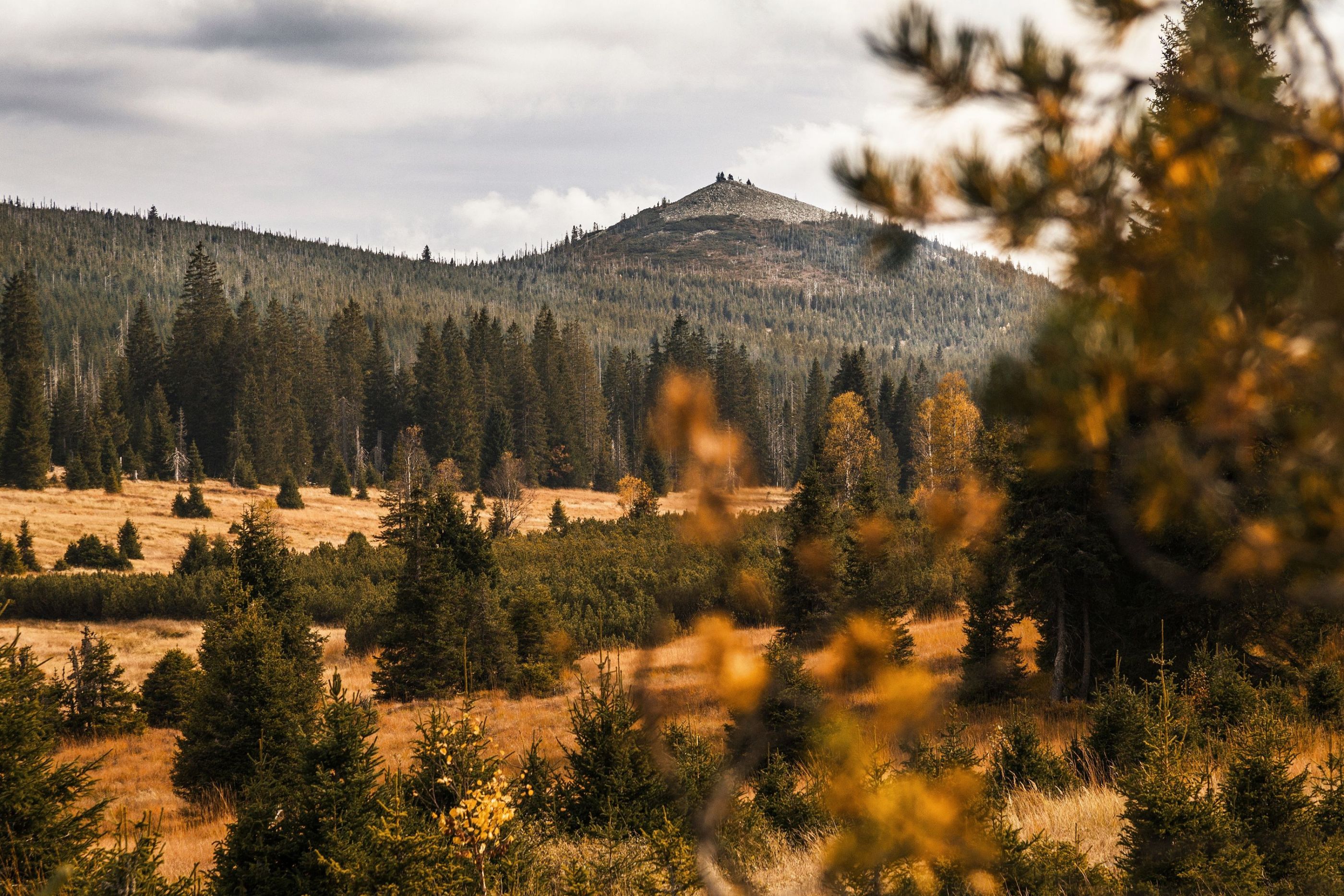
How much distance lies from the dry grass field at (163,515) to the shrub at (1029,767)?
78.6 feet

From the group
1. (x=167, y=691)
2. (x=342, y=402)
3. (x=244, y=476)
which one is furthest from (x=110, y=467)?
(x=167, y=691)

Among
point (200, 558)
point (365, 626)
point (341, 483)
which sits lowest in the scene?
point (365, 626)

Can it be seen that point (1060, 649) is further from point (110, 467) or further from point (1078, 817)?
point (110, 467)

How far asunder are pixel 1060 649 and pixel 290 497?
47.1 m

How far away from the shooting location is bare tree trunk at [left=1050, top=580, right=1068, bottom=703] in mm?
11234

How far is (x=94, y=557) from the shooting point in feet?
114

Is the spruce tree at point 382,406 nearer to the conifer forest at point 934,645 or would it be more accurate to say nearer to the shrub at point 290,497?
the shrub at point 290,497

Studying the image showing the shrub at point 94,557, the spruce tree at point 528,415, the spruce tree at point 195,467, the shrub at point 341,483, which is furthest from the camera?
the spruce tree at point 528,415

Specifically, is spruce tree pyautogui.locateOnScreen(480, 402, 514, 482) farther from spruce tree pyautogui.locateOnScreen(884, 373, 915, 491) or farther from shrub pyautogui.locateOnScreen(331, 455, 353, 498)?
spruce tree pyautogui.locateOnScreen(884, 373, 915, 491)

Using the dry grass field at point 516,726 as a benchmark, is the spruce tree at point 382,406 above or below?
above

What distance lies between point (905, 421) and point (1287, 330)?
65.2m

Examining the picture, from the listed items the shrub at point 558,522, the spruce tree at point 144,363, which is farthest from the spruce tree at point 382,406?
the shrub at point 558,522

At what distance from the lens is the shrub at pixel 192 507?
44.6 meters

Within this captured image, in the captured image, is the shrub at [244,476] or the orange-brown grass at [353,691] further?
the shrub at [244,476]
